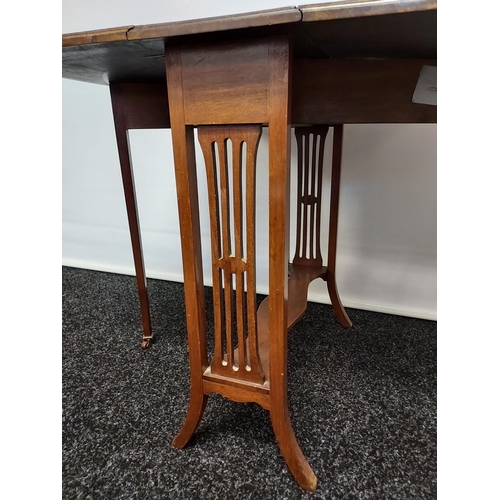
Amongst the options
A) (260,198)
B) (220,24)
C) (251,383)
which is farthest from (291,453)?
(260,198)

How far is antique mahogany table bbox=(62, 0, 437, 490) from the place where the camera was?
60 centimetres

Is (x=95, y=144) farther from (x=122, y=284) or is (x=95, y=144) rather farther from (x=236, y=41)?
(x=236, y=41)

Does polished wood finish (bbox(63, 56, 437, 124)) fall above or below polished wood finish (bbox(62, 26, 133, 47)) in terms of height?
below

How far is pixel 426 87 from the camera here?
2.53ft

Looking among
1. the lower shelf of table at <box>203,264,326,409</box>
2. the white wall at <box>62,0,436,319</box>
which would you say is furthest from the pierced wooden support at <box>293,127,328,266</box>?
the lower shelf of table at <box>203,264,326,409</box>

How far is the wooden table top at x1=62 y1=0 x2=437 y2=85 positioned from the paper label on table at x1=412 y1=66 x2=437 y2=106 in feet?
0.12

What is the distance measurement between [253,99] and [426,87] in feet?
1.20

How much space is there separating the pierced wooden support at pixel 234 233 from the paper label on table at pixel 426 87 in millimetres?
346

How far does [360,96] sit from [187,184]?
0.39 metres

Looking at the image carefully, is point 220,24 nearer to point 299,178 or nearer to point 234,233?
point 234,233

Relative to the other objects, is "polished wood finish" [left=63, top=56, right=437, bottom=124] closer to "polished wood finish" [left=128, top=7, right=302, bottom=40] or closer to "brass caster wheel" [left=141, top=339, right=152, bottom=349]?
"polished wood finish" [left=128, top=7, right=302, bottom=40]

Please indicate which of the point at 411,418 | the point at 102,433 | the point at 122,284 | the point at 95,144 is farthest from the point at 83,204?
the point at 411,418

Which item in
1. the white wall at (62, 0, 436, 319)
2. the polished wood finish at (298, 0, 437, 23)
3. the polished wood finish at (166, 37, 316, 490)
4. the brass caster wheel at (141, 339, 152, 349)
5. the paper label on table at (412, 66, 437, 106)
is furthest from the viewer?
the white wall at (62, 0, 436, 319)

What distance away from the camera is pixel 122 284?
1.88 meters
